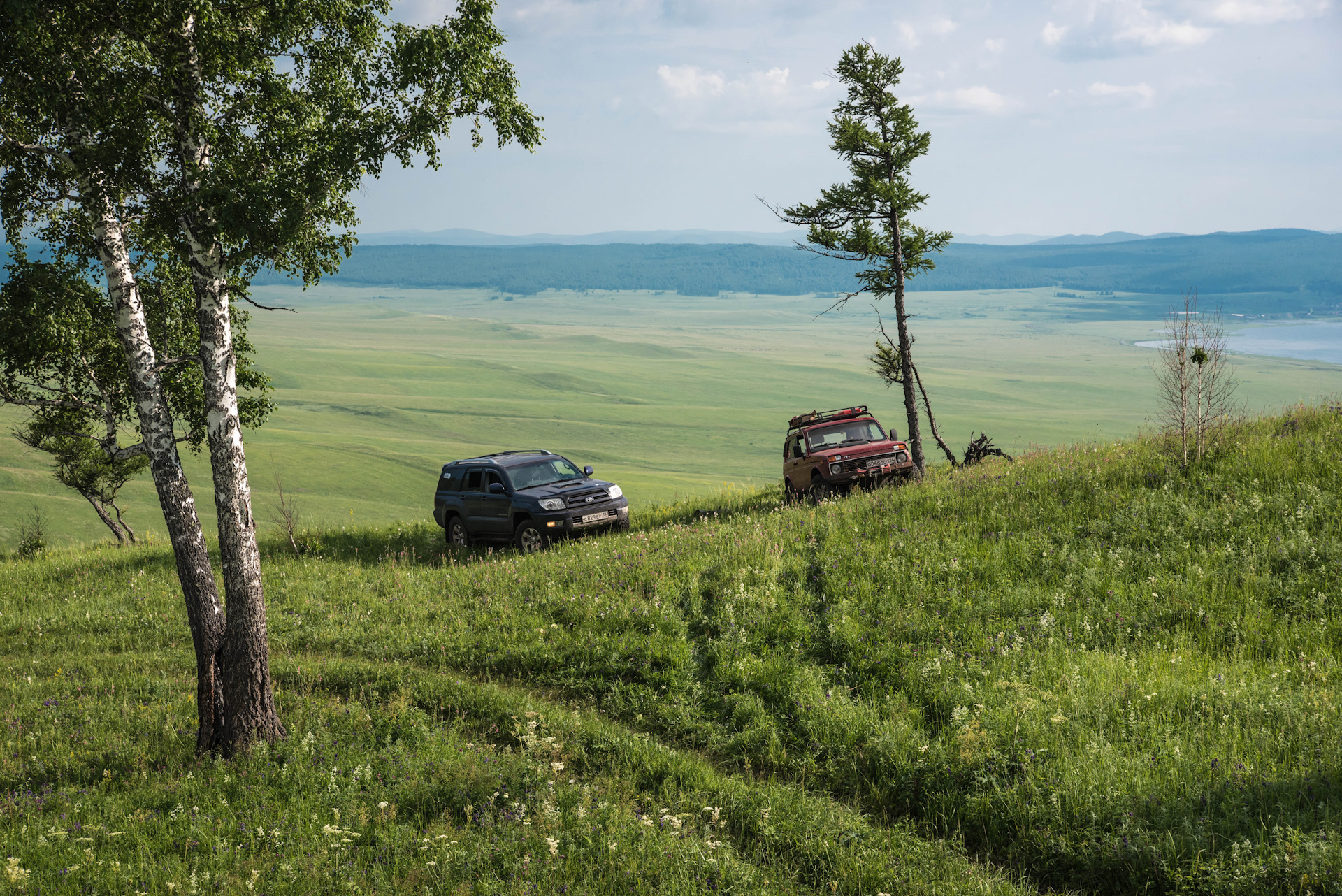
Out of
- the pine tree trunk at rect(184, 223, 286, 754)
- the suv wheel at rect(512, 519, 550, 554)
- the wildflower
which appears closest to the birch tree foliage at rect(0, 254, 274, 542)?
the pine tree trunk at rect(184, 223, 286, 754)

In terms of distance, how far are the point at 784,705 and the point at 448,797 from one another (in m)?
3.35

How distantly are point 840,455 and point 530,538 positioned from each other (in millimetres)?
7026

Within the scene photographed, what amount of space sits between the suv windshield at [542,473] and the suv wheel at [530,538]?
115cm

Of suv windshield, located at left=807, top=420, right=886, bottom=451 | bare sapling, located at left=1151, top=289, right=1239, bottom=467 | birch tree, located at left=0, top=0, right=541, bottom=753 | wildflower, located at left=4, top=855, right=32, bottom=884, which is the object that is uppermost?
birch tree, located at left=0, top=0, right=541, bottom=753

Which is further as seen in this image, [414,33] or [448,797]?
[414,33]

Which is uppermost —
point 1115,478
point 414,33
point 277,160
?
point 414,33

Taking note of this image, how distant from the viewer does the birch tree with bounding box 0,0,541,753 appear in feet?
26.7

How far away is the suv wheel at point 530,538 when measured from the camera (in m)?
18.6

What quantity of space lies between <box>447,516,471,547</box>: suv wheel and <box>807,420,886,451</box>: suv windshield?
8442 mm

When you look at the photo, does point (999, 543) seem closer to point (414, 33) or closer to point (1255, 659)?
point (1255, 659)

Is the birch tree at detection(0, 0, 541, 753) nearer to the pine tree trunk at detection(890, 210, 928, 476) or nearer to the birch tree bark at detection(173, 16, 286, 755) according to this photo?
the birch tree bark at detection(173, 16, 286, 755)

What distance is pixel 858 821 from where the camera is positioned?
654 centimetres

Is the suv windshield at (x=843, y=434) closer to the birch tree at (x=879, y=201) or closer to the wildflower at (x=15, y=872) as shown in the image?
the birch tree at (x=879, y=201)

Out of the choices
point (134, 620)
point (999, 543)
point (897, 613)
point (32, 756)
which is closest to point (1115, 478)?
point (999, 543)
